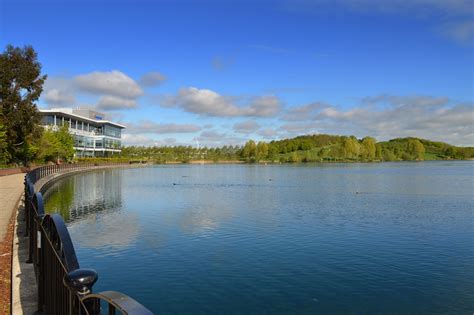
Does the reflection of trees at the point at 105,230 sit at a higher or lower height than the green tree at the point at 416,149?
lower

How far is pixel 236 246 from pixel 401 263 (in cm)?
587

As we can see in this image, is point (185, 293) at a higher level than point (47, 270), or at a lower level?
lower

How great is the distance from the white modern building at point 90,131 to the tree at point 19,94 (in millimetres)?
51585

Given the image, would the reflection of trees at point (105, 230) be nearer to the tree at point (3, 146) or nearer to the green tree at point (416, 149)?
the tree at point (3, 146)

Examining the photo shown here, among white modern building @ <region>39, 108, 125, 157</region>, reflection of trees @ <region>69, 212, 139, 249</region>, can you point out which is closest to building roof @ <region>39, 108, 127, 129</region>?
white modern building @ <region>39, 108, 125, 157</region>

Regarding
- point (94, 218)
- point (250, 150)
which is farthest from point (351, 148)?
point (94, 218)

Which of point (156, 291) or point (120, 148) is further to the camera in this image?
point (120, 148)

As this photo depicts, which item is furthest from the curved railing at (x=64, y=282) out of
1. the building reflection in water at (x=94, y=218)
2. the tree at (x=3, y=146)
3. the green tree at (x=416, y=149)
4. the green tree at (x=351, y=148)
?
the green tree at (x=416, y=149)

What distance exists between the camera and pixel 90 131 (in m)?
122

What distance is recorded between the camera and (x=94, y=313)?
140 inches

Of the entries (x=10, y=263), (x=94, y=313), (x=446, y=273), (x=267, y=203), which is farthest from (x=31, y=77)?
(x=94, y=313)

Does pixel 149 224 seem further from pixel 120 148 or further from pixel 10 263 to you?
pixel 120 148

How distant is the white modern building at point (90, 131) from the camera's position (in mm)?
102812

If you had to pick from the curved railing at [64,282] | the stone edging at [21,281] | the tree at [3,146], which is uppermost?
the tree at [3,146]
